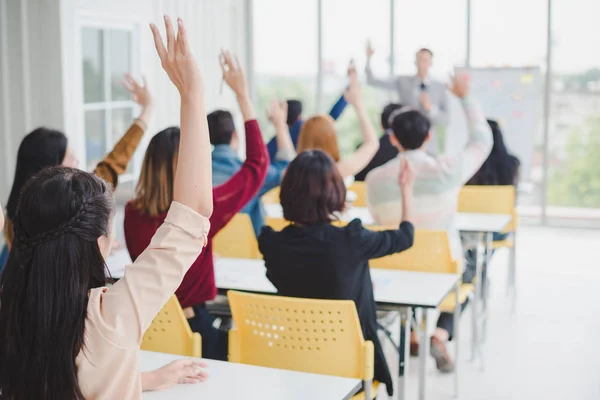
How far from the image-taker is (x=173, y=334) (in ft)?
9.35

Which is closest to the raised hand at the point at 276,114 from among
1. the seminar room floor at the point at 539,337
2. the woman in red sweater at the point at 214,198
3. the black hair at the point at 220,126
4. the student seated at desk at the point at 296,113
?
the black hair at the point at 220,126

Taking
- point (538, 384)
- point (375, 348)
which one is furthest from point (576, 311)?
point (375, 348)

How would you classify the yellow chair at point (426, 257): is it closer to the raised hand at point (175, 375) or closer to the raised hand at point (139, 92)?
the raised hand at point (139, 92)

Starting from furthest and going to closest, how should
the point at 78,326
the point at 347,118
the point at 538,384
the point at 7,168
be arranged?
the point at 347,118 < the point at 7,168 < the point at 538,384 < the point at 78,326

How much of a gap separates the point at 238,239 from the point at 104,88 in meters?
2.92

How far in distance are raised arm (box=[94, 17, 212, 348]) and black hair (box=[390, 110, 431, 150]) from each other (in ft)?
9.08

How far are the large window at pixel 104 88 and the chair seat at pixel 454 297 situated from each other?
3.35 meters

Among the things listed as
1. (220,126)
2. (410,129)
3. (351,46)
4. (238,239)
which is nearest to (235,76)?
(410,129)

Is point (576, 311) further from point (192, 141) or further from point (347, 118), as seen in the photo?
point (192, 141)

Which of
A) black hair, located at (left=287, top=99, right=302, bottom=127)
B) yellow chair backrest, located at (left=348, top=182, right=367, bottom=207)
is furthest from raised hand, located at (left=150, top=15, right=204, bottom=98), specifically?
black hair, located at (left=287, top=99, right=302, bottom=127)

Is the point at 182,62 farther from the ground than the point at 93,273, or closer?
farther from the ground

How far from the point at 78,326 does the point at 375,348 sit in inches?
69.8

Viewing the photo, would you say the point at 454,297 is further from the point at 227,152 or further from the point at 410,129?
the point at 227,152

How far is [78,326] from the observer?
151 centimetres
